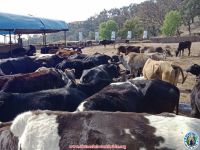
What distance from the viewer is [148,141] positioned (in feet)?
8.58

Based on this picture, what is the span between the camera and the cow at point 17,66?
1281 cm

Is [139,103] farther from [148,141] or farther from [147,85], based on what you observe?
[148,141]

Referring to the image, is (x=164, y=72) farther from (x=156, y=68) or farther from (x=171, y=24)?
(x=171, y=24)

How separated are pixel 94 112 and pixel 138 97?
119 inches

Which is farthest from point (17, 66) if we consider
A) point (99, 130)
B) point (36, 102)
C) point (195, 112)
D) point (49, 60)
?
point (99, 130)

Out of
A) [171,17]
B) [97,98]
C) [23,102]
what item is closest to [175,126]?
[97,98]

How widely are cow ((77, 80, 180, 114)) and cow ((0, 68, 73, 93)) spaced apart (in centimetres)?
218

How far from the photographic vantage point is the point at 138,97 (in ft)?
19.5

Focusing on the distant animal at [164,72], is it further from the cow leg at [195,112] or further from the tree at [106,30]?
the tree at [106,30]

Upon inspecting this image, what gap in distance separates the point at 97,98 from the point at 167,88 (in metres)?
1.78

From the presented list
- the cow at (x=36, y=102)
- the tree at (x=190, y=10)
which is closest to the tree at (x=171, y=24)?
the tree at (x=190, y=10)

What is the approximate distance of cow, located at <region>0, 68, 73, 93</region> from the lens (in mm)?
8234

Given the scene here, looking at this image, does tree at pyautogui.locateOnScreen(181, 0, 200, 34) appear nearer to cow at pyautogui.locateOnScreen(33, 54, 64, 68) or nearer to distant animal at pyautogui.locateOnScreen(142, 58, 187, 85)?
cow at pyautogui.locateOnScreen(33, 54, 64, 68)

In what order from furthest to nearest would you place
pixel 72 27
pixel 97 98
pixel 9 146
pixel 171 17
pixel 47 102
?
pixel 72 27, pixel 171 17, pixel 47 102, pixel 97 98, pixel 9 146
